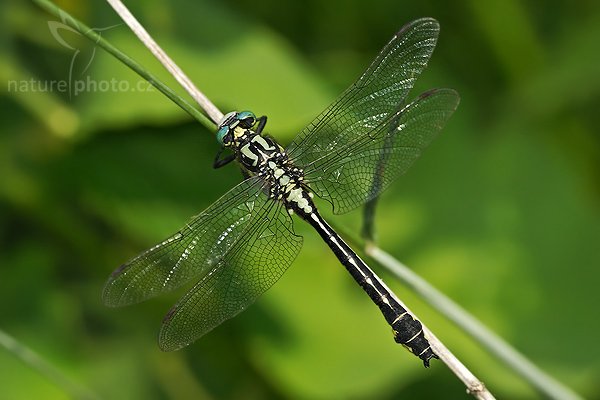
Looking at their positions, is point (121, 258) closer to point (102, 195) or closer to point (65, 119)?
point (102, 195)

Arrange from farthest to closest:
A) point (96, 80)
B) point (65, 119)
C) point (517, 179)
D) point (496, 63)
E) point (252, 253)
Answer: point (496, 63), point (517, 179), point (65, 119), point (96, 80), point (252, 253)

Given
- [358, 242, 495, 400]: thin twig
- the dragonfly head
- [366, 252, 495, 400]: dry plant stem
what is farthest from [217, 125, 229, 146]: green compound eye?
[366, 252, 495, 400]: dry plant stem

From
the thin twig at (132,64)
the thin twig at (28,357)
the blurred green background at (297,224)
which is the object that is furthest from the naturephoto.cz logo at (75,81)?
the thin twig at (28,357)

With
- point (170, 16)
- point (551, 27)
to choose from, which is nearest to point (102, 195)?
point (170, 16)

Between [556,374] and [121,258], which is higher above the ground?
[121,258]

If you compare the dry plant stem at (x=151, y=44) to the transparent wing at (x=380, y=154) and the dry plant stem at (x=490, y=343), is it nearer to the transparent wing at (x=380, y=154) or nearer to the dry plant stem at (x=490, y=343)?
the transparent wing at (x=380, y=154)

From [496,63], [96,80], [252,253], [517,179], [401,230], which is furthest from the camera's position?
[496,63]
